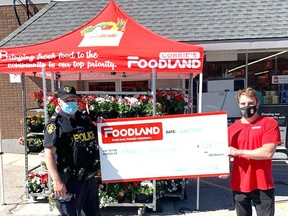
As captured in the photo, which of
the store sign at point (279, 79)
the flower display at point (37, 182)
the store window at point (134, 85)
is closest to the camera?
the flower display at point (37, 182)

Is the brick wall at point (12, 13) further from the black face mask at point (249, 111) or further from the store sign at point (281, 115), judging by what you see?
the black face mask at point (249, 111)

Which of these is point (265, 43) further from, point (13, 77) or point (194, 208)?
point (13, 77)

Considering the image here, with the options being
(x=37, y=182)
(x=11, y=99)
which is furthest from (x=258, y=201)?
(x=11, y=99)

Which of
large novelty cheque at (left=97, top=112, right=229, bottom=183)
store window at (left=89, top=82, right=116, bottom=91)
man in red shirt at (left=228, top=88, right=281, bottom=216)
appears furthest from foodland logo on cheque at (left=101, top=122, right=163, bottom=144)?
store window at (left=89, top=82, right=116, bottom=91)

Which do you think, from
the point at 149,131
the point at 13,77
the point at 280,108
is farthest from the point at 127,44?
the point at 13,77

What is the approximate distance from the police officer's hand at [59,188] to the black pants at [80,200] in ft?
0.49

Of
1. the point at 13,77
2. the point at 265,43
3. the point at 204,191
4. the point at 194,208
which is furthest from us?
the point at 13,77

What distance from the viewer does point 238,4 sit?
7.67 m

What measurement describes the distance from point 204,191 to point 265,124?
3.13 m

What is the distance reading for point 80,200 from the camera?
131 inches

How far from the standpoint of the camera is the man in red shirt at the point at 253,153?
286cm

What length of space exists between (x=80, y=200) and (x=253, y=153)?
185cm

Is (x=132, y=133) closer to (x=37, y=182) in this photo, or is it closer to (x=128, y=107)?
(x=128, y=107)

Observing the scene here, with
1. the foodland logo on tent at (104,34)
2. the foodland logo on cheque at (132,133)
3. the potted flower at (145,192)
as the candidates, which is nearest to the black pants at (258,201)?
the foodland logo on cheque at (132,133)
